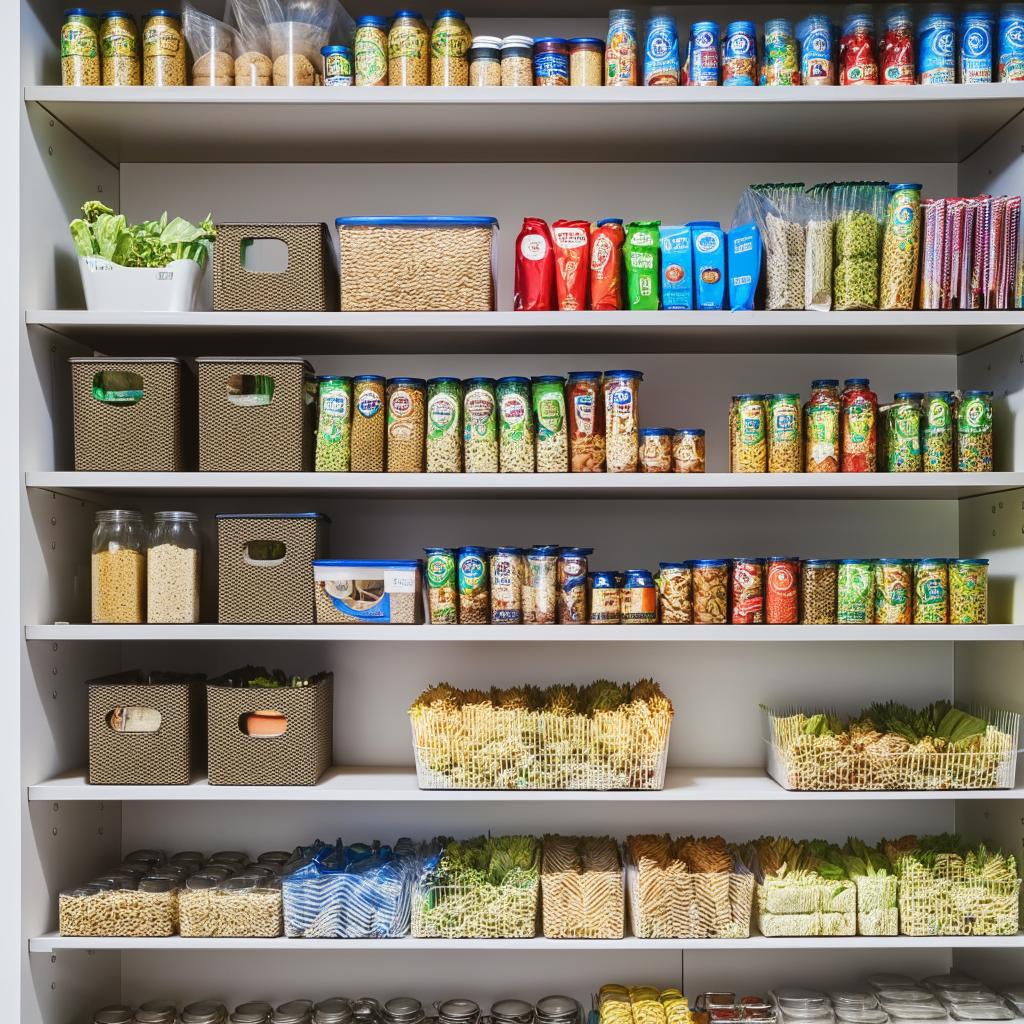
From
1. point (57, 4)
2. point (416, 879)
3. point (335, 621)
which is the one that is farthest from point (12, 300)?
point (416, 879)

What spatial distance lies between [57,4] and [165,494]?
115 cm

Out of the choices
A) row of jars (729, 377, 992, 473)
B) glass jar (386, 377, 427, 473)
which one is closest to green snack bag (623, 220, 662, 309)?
row of jars (729, 377, 992, 473)

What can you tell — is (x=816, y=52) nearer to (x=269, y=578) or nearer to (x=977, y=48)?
(x=977, y=48)

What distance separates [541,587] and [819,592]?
606 mm

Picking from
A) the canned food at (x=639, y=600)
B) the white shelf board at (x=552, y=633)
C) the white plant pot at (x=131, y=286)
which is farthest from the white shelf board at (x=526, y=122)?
the white shelf board at (x=552, y=633)

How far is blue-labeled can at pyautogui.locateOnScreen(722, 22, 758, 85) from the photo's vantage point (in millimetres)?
2301

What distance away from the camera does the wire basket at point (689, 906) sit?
2.27 metres

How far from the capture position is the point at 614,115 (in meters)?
2.32

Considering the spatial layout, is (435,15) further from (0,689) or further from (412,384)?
(0,689)

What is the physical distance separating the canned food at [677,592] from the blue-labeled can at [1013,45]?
1262 mm

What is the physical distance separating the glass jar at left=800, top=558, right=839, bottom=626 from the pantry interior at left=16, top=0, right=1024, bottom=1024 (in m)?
0.20

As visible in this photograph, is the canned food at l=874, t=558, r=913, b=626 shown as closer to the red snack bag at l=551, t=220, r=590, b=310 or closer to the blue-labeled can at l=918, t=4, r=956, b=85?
the red snack bag at l=551, t=220, r=590, b=310

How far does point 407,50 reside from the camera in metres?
2.30

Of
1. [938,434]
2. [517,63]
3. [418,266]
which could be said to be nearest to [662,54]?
[517,63]
